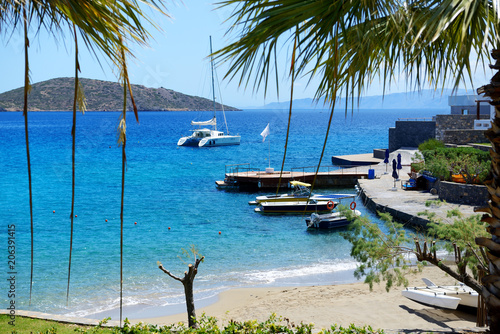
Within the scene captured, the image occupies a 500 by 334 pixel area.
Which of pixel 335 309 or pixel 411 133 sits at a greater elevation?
pixel 411 133

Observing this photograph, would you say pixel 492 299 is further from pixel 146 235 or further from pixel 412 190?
pixel 412 190

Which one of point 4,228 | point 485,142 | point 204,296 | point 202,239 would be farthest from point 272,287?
point 485,142

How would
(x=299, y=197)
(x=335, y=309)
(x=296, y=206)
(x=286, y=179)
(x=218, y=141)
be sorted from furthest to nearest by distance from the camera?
(x=218, y=141) → (x=286, y=179) → (x=299, y=197) → (x=296, y=206) → (x=335, y=309)

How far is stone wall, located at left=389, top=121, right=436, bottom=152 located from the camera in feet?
167

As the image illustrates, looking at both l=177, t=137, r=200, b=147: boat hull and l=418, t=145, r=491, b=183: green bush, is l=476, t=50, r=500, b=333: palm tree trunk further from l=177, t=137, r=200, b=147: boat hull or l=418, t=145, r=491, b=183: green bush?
l=177, t=137, r=200, b=147: boat hull

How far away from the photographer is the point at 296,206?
101 ft

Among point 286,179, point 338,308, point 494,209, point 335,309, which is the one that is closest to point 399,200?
point 286,179

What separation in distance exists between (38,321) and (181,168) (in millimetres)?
48959

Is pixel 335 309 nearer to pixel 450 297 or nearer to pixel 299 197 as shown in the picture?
pixel 450 297

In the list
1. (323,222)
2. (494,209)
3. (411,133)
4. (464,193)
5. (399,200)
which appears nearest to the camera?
(494,209)

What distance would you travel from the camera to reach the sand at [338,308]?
12.7m

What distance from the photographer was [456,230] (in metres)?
9.84

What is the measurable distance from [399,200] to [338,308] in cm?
1545

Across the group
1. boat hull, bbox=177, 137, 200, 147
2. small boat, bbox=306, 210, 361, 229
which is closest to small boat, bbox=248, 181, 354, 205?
small boat, bbox=306, 210, 361, 229
